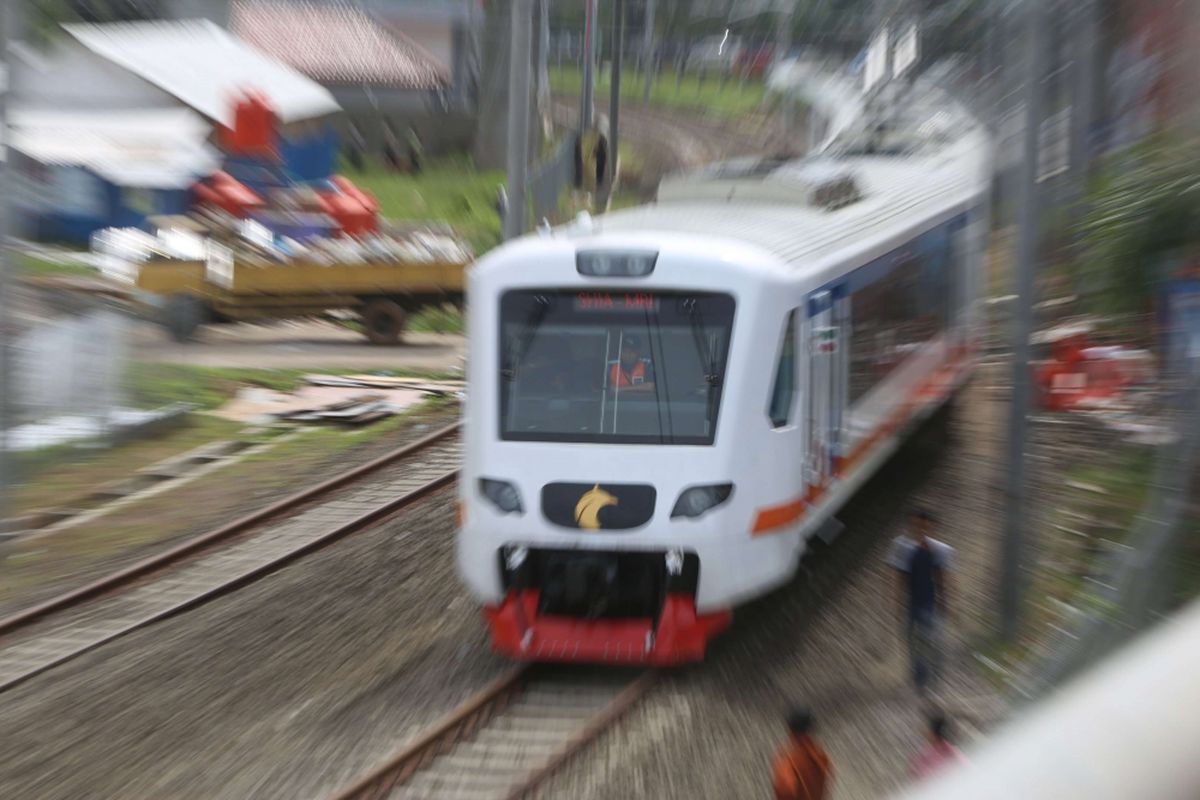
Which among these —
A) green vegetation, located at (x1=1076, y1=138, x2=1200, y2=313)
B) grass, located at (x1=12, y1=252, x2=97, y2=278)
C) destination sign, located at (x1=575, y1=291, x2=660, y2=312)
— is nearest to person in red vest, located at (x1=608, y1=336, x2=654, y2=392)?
destination sign, located at (x1=575, y1=291, x2=660, y2=312)

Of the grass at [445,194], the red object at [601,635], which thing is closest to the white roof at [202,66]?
the grass at [445,194]

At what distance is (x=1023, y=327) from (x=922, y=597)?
197cm

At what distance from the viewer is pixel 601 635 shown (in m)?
7.75

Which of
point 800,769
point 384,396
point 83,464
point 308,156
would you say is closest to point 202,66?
point 308,156

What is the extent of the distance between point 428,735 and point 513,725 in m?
0.61

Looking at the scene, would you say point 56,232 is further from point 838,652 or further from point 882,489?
point 838,652

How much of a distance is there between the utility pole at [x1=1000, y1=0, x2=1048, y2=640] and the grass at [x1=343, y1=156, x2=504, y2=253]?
20.5 m

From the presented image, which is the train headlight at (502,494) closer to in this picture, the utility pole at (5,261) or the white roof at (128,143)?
the utility pole at (5,261)

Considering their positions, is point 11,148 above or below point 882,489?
above

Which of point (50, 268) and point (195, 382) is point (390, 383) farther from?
point (50, 268)

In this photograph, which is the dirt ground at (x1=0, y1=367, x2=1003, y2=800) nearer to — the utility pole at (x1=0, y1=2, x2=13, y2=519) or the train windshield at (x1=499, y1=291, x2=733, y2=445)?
the train windshield at (x1=499, y1=291, x2=733, y2=445)

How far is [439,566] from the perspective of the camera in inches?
411

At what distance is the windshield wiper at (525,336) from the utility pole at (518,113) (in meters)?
5.71

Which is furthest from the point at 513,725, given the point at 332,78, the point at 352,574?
the point at 332,78
